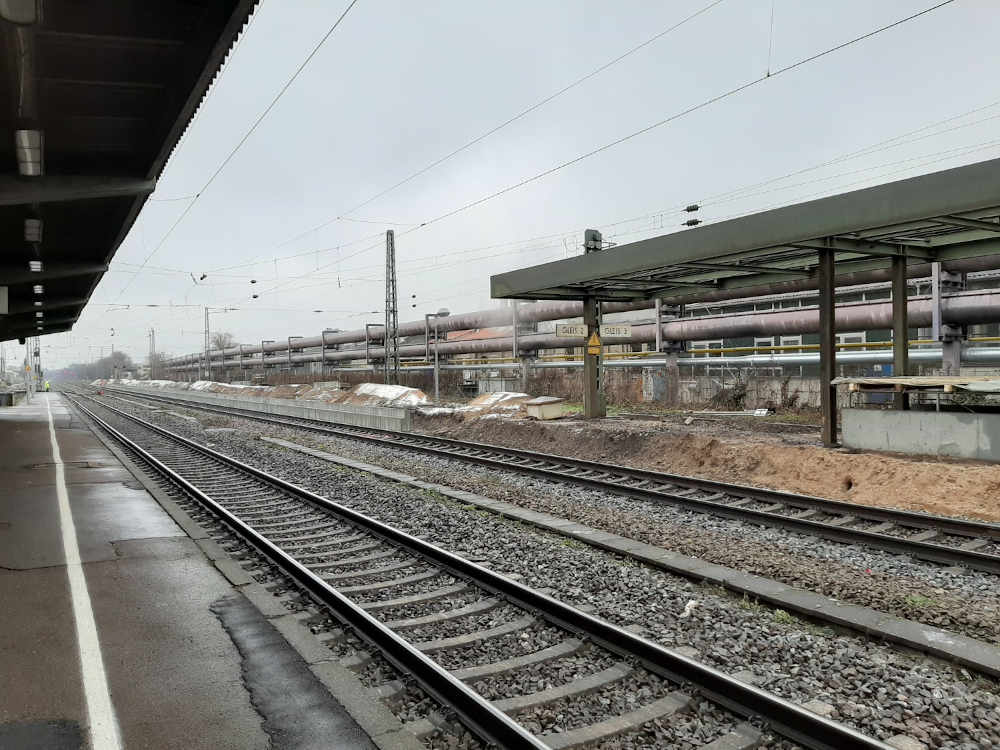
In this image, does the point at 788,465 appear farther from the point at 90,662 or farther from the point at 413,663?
the point at 90,662

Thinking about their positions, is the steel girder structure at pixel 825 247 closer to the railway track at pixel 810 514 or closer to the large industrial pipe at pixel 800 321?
the large industrial pipe at pixel 800 321

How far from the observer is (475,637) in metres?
5.24

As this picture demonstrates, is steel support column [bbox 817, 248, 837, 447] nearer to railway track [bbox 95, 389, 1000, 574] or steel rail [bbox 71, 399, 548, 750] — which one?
railway track [bbox 95, 389, 1000, 574]

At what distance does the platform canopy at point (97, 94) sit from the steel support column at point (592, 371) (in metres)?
13.5

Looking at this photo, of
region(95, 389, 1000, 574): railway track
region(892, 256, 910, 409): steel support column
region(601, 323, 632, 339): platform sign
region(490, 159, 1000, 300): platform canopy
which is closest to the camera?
region(95, 389, 1000, 574): railway track

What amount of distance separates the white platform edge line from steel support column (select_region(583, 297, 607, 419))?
16.1 meters

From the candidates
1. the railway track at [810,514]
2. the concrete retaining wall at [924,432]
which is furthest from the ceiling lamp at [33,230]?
the concrete retaining wall at [924,432]

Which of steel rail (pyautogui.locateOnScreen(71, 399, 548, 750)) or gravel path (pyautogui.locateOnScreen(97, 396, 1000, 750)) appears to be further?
gravel path (pyautogui.locateOnScreen(97, 396, 1000, 750))

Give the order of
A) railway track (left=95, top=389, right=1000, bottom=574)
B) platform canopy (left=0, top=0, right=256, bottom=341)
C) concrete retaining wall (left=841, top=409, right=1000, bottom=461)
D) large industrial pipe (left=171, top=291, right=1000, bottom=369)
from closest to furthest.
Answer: platform canopy (left=0, top=0, right=256, bottom=341) → railway track (left=95, top=389, right=1000, bottom=574) → concrete retaining wall (left=841, top=409, right=1000, bottom=461) → large industrial pipe (left=171, top=291, right=1000, bottom=369)

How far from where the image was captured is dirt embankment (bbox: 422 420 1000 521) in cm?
1062

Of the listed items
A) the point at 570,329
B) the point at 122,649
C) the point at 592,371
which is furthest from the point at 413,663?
the point at 592,371

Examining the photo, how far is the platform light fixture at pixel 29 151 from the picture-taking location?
9156 millimetres

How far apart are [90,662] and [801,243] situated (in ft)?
46.6

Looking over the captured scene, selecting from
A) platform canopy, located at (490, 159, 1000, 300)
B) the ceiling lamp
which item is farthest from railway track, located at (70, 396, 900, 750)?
platform canopy, located at (490, 159, 1000, 300)
